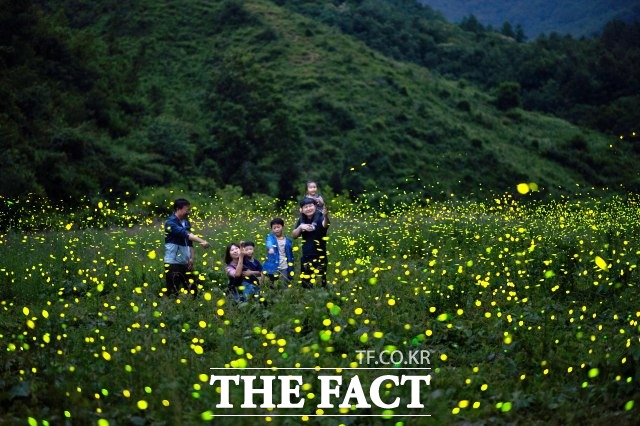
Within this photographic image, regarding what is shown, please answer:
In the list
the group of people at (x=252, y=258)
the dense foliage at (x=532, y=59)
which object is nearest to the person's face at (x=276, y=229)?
the group of people at (x=252, y=258)

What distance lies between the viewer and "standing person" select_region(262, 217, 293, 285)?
978cm

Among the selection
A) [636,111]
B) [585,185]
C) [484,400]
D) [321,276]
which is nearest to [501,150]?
[585,185]

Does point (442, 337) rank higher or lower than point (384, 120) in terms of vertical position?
lower

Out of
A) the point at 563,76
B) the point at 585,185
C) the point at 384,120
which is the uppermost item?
the point at 563,76

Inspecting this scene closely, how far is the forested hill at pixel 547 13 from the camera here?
13050 centimetres

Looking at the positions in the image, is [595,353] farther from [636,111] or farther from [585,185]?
[636,111]

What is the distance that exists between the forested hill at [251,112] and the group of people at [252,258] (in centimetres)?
1525

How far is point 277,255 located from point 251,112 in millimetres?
28363

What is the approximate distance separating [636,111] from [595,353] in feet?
197

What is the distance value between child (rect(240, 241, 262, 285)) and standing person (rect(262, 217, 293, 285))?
123mm

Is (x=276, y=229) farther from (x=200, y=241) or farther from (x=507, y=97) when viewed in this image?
(x=507, y=97)

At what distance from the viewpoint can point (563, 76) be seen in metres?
70.9

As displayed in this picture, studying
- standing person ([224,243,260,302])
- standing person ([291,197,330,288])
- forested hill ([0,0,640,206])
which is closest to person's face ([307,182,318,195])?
standing person ([291,197,330,288])

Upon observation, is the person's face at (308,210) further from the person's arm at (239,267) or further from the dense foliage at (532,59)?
the dense foliage at (532,59)
